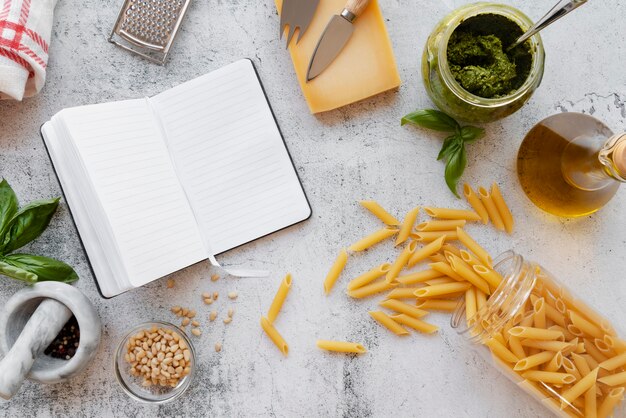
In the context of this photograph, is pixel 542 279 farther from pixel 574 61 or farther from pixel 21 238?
pixel 21 238

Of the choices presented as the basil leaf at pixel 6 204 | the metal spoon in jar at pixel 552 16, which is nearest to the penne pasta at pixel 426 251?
the metal spoon in jar at pixel 552 16

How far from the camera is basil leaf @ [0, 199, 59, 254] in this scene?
4.40ft

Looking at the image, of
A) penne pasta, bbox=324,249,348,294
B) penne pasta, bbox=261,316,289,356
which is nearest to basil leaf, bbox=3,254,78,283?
penne pasta, bbox=261,316,289,356

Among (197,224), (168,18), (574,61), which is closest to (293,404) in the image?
(197,224)

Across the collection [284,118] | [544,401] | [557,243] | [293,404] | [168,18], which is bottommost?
[293,404]

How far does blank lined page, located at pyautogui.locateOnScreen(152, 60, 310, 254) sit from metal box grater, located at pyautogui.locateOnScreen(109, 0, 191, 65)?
12 centimetres

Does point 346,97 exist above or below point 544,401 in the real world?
above

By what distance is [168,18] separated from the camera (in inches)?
55.6

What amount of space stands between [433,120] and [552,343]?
21.8 inches

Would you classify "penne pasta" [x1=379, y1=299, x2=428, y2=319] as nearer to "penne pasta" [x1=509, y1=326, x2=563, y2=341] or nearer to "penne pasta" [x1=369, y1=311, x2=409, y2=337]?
"penne pasta" [x1=369, y1=311, x2=409, y2=337]

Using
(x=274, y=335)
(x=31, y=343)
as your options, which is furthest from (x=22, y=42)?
(x=274, y=335)

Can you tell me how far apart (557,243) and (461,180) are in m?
0.28

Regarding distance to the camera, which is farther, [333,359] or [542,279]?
[333,359]

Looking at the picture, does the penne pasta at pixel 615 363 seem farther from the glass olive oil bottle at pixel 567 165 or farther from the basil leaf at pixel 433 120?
the basil leaf at pixel 433 120
